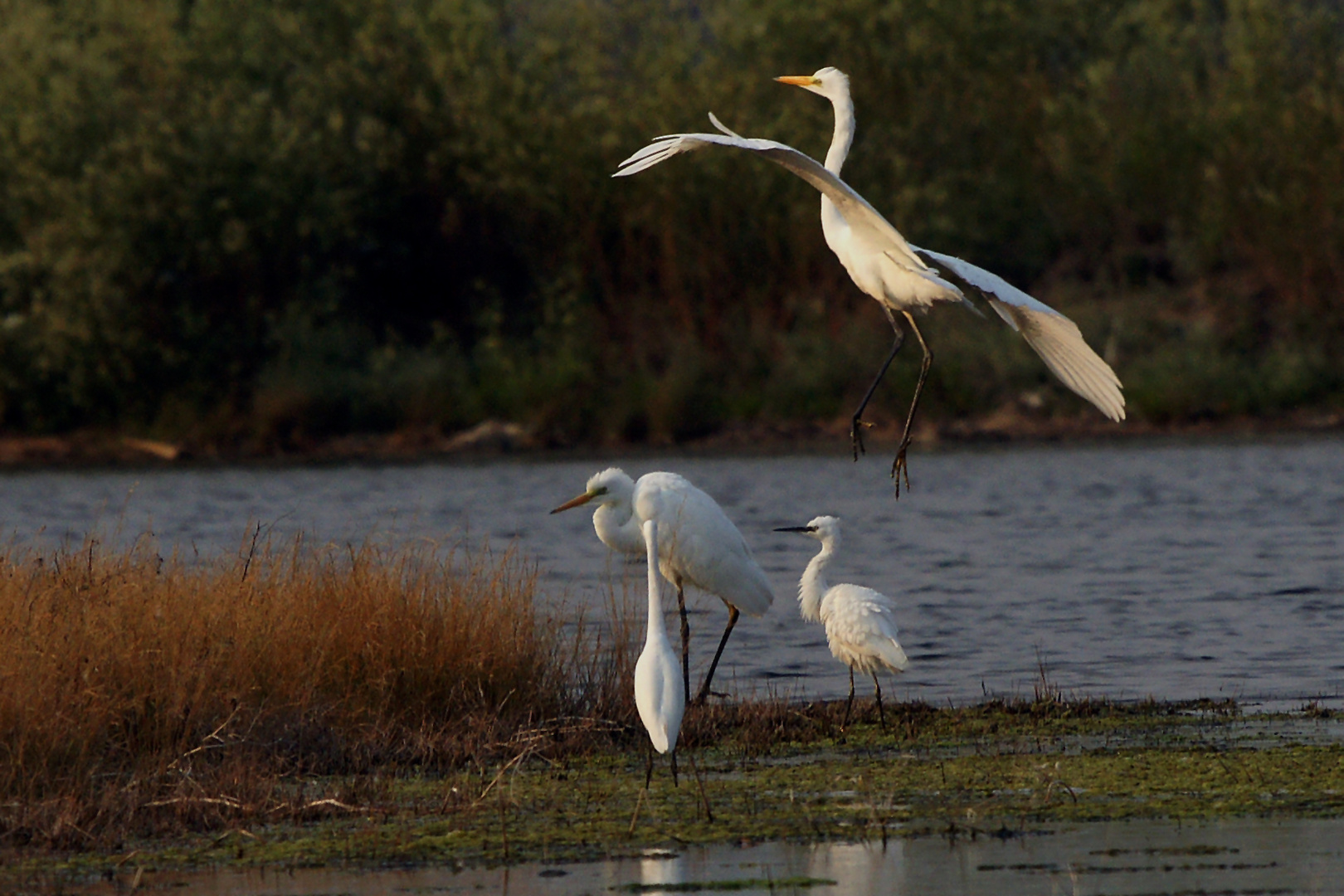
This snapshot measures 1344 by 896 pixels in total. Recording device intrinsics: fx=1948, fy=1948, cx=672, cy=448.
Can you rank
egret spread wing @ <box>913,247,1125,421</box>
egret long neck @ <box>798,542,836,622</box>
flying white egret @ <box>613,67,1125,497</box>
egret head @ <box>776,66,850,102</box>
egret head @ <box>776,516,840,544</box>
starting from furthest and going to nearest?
1. egret head @ <box>776,516,840,544</box>
2. egret long neck @ <box>798,542,836,622</box>
3. egret head @ <box>776,66,850,102</box>
4. egret spread wing @ <box>913,247,1125,421</box>
5. flying white egret @ <box>613,67,1125,497</box>

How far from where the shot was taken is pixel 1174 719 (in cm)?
988

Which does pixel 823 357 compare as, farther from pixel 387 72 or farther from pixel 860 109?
pixel 387 72

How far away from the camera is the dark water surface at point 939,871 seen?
6172 mm

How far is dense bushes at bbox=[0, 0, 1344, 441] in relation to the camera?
32062mm

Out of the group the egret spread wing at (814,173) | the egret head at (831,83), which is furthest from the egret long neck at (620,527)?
the egret head at (831,83)

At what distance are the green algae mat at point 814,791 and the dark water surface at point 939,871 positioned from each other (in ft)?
0.58

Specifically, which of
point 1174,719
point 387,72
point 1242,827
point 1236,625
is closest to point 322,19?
point 387,72

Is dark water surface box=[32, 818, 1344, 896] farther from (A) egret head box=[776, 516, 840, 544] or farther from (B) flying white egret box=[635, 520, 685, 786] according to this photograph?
(A) egret head box=[776, 516, 840, 544]

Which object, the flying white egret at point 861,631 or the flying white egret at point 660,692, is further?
the flying white egret at point 861,631

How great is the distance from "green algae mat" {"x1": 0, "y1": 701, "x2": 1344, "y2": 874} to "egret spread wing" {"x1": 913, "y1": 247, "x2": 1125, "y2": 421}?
1618 millimetres

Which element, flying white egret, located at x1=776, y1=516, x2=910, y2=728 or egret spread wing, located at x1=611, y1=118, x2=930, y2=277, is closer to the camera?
egret spread wing, located at x1=611, y1=118, x2=930, y2=277

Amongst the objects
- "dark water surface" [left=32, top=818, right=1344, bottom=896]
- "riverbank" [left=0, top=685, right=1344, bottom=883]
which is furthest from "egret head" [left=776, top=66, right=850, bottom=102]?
"dark water surface" [left=32, top=818, right=1344, bottom=896]

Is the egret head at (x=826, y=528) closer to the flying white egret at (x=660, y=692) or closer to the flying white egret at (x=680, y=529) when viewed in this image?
the flying white egret at (x=680, y=529)

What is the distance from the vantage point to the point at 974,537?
22078 mm
